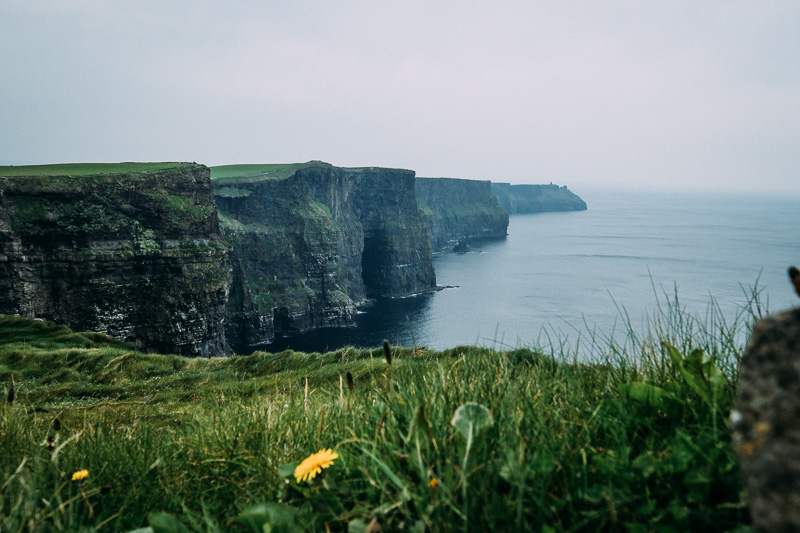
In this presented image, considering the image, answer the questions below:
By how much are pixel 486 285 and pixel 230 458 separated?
411ft

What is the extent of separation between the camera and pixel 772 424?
4.43ft

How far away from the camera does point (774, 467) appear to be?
1283 mm

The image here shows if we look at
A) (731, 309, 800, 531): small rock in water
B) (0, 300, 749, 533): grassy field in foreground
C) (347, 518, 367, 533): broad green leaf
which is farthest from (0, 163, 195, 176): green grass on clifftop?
(731, 309, 800, 531): small rock in water

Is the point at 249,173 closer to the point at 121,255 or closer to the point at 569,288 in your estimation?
the point at 121,255

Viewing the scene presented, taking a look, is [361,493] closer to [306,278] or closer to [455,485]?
[455,485]

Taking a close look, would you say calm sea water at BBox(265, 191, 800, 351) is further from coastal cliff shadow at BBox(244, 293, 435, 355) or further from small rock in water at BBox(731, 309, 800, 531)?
small rock in water at BBox(731, 309, 800, 531)

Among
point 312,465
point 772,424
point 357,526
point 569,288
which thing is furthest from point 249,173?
point 772,424

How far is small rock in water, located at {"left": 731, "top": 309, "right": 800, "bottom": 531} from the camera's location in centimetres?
125

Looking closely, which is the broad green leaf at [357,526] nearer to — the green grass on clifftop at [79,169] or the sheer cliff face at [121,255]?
the sheer cliff face at [121,255]

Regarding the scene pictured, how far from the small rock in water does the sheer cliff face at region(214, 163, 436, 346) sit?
323 ft

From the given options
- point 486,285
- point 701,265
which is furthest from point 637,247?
point 486,285

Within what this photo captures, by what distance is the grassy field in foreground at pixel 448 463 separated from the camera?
205 centimetres

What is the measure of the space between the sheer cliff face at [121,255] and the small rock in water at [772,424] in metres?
65.0

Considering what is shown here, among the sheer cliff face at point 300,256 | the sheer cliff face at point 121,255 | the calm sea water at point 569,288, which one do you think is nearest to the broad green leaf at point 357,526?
the calm sea water at point 569,288
